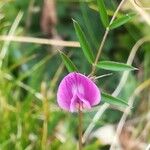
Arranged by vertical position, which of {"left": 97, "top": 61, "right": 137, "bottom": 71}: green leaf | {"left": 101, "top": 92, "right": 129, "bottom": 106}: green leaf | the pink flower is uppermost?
the pink flower

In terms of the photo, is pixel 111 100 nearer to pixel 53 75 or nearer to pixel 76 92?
pixel 76 92

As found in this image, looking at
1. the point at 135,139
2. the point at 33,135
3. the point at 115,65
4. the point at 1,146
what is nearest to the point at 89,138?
the point at 135,139

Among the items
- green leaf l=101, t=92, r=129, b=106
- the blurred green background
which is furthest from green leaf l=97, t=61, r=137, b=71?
the blurred green background

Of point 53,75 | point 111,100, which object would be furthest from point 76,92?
point 53,75

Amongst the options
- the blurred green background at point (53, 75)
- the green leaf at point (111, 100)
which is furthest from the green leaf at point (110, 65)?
the blurred green background at point (53, 75)

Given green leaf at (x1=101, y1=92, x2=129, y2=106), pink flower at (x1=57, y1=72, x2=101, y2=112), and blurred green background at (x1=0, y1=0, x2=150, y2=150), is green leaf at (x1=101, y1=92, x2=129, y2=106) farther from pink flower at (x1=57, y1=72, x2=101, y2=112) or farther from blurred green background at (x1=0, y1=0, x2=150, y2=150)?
blurred green background at (x1=0, y1=0, x2=150, y2=150)

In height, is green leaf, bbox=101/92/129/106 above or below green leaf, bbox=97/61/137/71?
below
